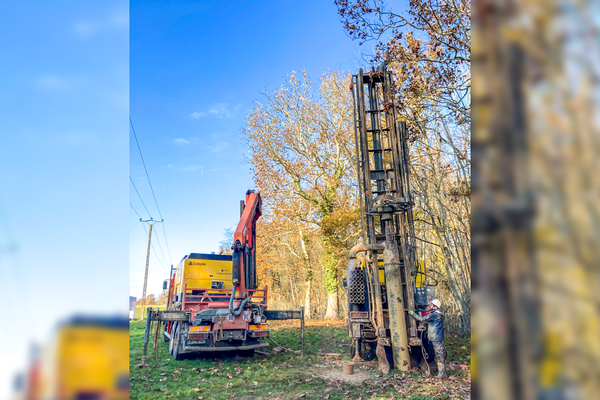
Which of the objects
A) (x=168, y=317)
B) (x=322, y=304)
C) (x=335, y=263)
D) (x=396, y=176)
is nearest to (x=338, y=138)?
(x=335, y=263)

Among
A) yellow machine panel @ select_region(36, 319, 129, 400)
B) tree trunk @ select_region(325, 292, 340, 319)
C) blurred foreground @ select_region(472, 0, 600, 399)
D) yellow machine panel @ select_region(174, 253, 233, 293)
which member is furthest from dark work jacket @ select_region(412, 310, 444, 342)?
tree trunk @ select_region(325, 292, 340, 319)

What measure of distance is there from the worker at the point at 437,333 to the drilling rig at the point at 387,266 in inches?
16.3

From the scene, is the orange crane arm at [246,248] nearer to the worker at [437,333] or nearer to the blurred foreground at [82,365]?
the worker at [437,333]

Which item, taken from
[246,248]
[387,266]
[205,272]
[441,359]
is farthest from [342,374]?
[205,272]

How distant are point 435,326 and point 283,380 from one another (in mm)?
3285

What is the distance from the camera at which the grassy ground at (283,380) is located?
21.3 feet

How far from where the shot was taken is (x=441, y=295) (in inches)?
563

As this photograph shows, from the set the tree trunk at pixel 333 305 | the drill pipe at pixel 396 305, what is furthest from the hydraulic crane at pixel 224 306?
the tree trunk at pixel 333 305

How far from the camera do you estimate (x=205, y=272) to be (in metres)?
12.2

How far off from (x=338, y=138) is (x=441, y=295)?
959 centimetres

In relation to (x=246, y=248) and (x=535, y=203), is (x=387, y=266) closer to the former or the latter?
(x=246, y=248)

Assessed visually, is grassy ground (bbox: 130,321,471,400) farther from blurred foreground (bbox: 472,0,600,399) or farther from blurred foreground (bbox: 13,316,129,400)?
blurred foreground (bbox: 472,0,600,399)

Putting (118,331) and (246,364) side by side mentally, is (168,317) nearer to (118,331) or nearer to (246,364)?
(246,364)

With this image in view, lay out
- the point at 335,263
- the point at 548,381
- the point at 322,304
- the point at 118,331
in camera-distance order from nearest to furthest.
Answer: the point at 548,381, the point at 118,331, the point at 335,263, the point at 322,304
